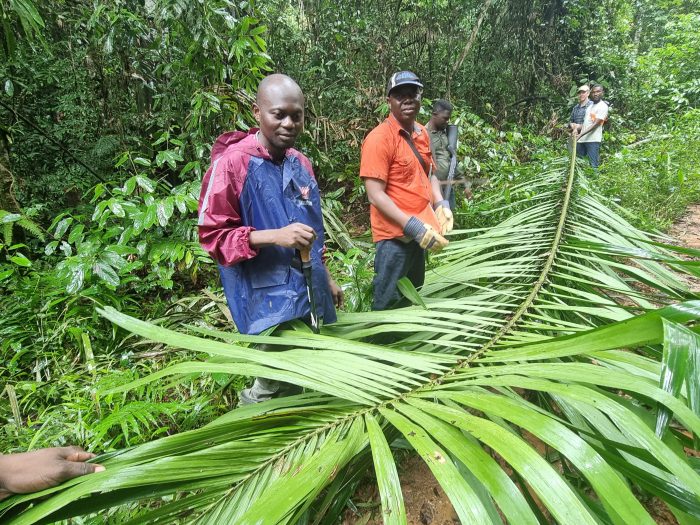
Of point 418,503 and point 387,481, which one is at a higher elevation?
point 387,481

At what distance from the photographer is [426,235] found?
1.63 meters

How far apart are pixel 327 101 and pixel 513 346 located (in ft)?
16.0

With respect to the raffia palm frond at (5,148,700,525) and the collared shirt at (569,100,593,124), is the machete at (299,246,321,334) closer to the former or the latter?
the raffia palm frond at (5,148,700,525)

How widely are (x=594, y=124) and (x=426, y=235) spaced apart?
5.15 meters

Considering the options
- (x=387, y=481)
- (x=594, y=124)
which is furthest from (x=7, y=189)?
(x=594, y=124)

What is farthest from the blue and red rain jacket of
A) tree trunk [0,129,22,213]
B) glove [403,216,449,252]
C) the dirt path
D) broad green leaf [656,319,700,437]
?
the dirt path

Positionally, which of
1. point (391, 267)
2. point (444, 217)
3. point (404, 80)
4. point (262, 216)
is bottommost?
point (391, 267)

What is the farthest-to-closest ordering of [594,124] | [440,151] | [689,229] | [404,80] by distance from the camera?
[594,124] → [689,229] → [440,151] → [404,80]

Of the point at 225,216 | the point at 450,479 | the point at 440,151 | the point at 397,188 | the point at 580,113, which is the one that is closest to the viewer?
the point at 450,479

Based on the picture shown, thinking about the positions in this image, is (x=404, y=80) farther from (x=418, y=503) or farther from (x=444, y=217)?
(x=418, y=503)

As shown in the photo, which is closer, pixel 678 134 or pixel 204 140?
pixel 204 140

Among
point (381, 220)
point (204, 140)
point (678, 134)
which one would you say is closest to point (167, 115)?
point (204, 140)

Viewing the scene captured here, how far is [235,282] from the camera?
51.1 inches

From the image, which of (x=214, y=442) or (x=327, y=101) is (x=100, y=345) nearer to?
(x=214, y=442)
